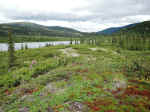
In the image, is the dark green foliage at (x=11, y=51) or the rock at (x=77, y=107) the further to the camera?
the dark green foliage at (x=11, y=51)

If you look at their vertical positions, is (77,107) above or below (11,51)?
below

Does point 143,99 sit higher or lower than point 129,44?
lower

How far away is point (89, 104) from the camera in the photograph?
10602 millimetres

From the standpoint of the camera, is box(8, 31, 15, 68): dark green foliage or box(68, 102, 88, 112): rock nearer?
box(68, 102, 88, 112): rock

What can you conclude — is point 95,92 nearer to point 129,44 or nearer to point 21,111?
point 21,111

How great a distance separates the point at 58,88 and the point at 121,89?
8233mm

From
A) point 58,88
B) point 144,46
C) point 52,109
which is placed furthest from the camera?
point 144,46

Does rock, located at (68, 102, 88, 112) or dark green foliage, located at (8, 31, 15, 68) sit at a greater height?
dark green foliage, located at (8, 31, 15, 68)

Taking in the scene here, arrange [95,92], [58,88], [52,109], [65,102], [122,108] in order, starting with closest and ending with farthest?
[122,108]
[52,109]
[65,102]
[95,92]
[58,88]

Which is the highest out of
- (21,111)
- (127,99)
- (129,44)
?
(129,44)

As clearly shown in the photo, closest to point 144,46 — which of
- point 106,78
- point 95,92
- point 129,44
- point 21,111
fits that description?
point 129,44

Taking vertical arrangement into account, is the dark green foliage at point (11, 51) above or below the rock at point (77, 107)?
above

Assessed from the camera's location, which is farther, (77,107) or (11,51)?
(11,51)

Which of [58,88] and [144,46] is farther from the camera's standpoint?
[144,46]
